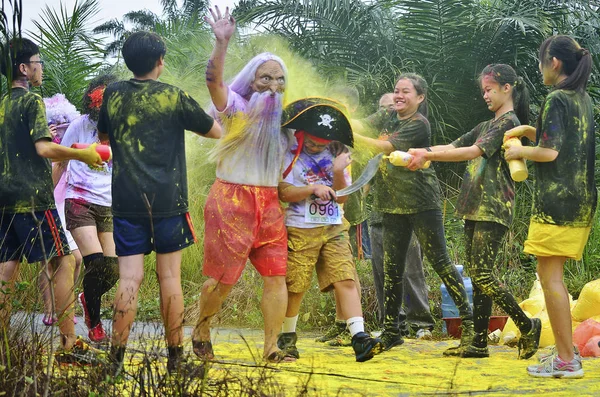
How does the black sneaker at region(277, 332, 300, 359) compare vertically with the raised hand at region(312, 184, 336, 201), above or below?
below

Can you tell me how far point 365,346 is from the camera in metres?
5.64

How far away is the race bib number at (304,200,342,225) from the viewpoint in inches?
234

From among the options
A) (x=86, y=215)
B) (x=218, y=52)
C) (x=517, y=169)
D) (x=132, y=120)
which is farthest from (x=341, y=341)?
(x=132, y=120)

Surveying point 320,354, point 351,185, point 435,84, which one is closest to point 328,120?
point 351,185

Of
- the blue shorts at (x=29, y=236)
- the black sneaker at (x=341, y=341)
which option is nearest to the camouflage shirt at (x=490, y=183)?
the black sneaker at (x=341, y=341)

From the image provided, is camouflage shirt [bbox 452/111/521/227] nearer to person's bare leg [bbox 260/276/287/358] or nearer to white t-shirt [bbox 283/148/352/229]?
white t-shirt [bbox 283/148/352/229]

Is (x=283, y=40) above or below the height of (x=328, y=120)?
above

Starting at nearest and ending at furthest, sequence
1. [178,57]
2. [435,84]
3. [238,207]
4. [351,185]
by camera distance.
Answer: [238,207] < [351,185] < [435,84] < [178,57]

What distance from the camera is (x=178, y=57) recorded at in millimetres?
15586

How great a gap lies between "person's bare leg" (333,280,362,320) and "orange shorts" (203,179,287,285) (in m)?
0.46

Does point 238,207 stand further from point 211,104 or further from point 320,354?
point 320,354

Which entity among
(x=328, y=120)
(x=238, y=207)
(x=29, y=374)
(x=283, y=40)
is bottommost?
(x=29, y=374)

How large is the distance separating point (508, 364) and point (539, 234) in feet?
3.44

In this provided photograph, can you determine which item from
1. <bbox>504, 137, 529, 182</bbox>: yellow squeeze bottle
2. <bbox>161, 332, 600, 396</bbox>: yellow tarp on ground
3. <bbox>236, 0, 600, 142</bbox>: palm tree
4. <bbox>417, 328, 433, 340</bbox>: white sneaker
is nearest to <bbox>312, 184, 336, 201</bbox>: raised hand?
<bbox>161, 332, 600, 396</bbox>: yellow tarp on ground
